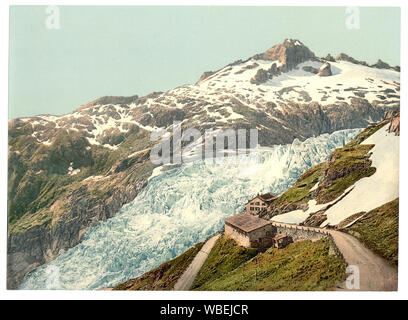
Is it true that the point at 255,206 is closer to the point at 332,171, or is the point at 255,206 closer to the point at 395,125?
the point at 332,171

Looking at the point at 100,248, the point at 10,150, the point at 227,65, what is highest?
the point at 227,65

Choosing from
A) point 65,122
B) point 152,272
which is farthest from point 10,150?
point 152,272

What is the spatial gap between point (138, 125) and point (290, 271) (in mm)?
7530

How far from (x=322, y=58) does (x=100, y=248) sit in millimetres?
10557

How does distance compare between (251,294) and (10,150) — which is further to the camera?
(10,150)

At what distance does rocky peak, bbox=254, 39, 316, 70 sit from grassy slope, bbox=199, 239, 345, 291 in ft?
21.6

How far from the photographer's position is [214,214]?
15.2m

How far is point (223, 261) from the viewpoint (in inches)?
573

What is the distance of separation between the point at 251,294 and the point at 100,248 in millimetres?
5462

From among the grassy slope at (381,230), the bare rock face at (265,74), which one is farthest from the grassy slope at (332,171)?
the bare rock face at (265,74)

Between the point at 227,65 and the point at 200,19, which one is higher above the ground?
the point at 200,19

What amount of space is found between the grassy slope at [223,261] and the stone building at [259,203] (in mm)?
1310

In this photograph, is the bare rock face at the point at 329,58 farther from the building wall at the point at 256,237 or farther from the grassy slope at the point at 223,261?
the grassy slope at the point at 223,261
